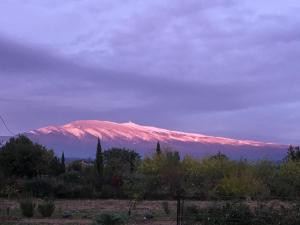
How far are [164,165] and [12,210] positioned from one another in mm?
12353

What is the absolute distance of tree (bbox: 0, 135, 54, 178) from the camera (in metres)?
54.7

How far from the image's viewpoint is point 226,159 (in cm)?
4178

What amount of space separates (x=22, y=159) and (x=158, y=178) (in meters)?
17.0

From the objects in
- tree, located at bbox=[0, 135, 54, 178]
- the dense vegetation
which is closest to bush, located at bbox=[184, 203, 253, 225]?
the dense vegetation

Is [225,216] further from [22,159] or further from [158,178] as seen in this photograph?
[22,159]

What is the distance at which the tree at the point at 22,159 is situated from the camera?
180 feet

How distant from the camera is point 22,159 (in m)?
55.1

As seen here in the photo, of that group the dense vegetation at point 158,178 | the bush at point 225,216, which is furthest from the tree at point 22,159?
the bush at point 225,216

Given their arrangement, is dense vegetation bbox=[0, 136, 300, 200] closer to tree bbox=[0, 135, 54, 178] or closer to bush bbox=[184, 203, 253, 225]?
tree bbox=[0, 135, 54, 178]

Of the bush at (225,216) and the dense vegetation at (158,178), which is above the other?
the dense vegetation at (158,178)

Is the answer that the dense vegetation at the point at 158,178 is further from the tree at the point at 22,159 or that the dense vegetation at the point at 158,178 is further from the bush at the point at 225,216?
the bush at the point at 225,216

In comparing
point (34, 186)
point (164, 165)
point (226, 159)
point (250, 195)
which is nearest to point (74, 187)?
point (34, 186)

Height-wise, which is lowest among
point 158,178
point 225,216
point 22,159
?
point 225,216

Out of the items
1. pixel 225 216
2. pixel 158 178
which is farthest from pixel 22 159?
pixel 225 216
